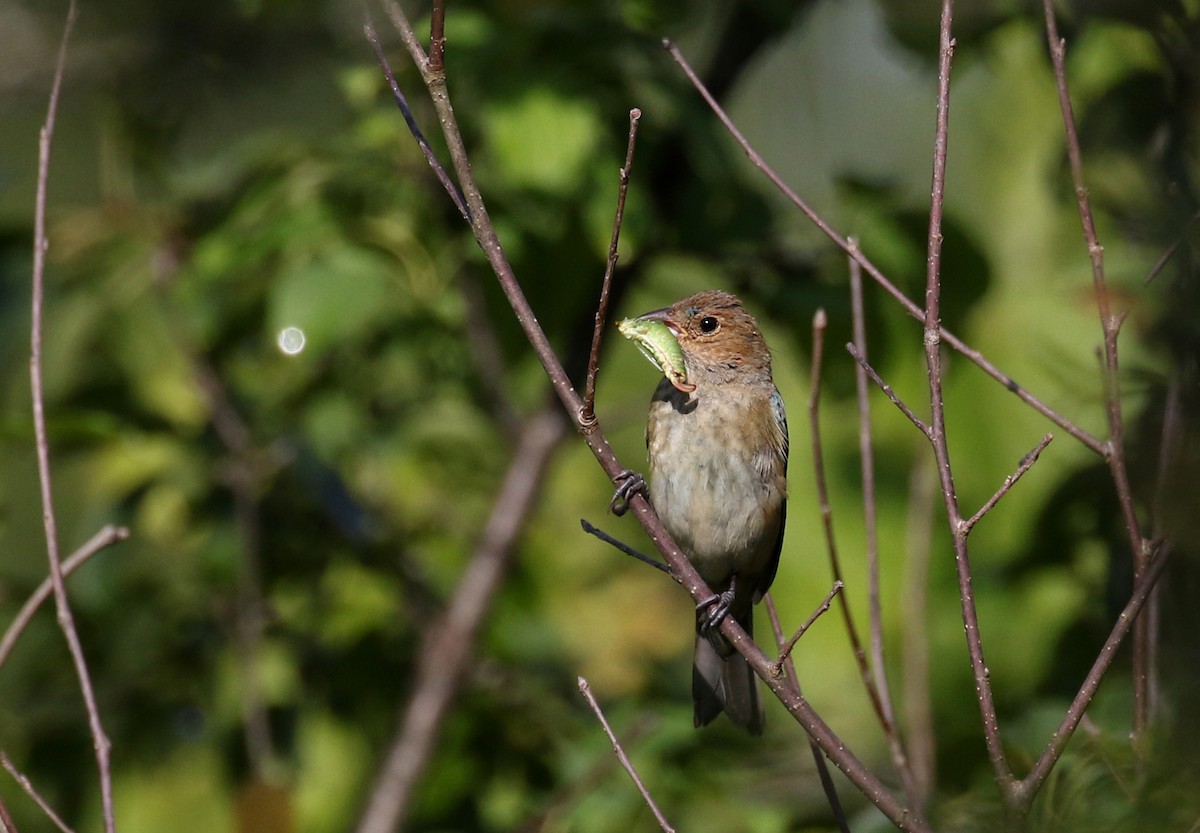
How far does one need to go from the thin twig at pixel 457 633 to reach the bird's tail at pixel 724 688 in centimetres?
85

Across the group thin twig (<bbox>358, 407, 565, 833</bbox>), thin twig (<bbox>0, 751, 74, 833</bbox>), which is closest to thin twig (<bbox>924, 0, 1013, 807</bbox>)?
thin twig (<bbox>0, 751, 74, 833</bbox>)

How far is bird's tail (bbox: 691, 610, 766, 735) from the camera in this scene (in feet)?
12.6

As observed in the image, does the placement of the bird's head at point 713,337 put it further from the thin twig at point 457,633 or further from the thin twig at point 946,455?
the thin twig at point 946,455

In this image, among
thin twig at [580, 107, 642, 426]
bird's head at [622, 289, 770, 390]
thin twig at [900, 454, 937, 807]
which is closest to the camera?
thin twig at [580, 107, 642, 426]

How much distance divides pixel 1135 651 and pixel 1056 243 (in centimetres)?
351

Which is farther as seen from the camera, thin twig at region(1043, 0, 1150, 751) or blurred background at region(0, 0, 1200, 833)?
blurred background at region(0, 0, 1200, 833)

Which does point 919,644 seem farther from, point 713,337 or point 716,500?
point 713,337

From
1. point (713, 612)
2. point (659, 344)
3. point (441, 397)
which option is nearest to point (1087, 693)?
point (713, 612)

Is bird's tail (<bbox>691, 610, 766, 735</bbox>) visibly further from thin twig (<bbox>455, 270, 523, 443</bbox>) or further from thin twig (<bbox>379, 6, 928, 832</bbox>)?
thin twig (<bbox>379, 6, 928, 832</bbox>)

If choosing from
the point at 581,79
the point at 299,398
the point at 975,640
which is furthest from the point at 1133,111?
the point at 299,398

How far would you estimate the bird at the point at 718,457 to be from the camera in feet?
13.7

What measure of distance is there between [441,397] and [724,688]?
157 cm

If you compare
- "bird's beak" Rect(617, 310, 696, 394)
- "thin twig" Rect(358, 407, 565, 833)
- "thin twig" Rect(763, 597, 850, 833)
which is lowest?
"thin twig" Rect(358, 407, 565, 833)

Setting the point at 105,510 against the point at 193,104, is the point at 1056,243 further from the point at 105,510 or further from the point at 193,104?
the point at 105,510
